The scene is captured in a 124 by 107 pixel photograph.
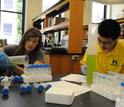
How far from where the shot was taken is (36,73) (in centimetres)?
98

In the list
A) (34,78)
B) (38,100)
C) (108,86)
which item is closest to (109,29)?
(108,86)

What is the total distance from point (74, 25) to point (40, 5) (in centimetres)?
291

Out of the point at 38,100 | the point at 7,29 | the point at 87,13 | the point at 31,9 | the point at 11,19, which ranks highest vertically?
the point at 87,13

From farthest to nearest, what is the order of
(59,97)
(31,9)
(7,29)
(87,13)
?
(87,13), (31,9), (7,29), (59,97)

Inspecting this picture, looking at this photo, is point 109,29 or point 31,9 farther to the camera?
point 31,9

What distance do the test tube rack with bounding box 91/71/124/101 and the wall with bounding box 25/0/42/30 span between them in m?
4.25

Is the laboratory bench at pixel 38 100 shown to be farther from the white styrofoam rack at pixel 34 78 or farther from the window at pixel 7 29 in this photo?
the window at pixel 7 29

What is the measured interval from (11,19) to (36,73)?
4109 mm

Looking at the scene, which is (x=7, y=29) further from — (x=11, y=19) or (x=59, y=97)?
(x=59, y=97)

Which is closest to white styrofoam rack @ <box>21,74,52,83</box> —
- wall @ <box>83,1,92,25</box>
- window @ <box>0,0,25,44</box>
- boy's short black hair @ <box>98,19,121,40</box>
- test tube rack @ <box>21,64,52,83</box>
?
test tube rack @ <box>21,64,52,83</box>

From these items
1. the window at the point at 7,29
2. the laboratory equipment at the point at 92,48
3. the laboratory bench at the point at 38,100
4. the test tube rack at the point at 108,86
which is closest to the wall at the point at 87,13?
the window at the point at 7,29

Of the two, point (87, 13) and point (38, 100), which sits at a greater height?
point (87, 13)

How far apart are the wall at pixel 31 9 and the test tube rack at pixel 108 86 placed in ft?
14.0

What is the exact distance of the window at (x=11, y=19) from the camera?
452 centimetres
